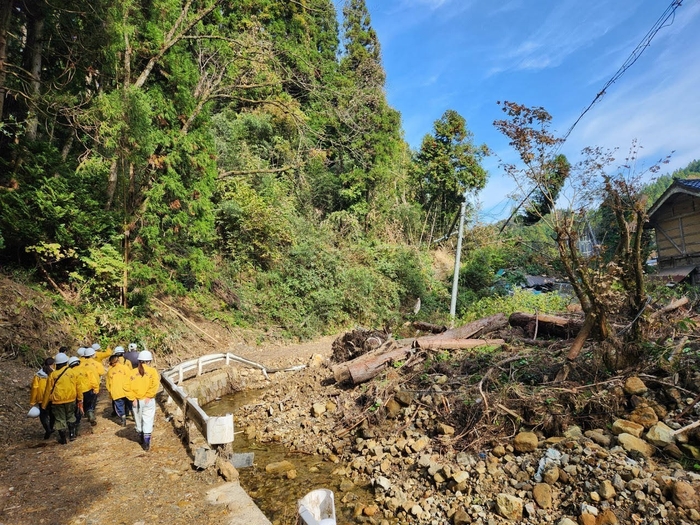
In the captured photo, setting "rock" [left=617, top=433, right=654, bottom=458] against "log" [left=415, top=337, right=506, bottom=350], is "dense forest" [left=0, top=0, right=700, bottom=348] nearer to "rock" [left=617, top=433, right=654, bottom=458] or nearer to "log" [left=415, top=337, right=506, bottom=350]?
"log" [left=415, top=337, right=506, bottom=350]

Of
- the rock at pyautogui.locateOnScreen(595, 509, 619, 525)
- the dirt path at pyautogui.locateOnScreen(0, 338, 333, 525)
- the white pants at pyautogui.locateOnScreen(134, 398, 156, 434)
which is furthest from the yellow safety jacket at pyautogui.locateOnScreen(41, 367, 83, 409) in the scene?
the rock at pyautogui.locateOnScreen(595, 509, 619, 525)

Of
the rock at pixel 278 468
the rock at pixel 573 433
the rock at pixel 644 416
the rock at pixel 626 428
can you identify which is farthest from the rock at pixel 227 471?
the rock at pixel 644 416

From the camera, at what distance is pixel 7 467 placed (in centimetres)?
527

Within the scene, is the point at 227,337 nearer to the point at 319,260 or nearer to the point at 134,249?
the point at 134,249

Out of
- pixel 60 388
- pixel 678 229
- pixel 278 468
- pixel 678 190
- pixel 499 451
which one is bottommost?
pixel 278 468

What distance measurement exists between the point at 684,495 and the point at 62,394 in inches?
323

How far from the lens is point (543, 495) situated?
504 centimetres

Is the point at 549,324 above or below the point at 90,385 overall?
below

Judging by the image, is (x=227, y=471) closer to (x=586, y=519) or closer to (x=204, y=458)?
(x=204, y=458)

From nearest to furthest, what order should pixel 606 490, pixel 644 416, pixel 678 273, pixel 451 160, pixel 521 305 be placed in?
pixel 606 490 → pixel 644 416 → pixel 521 305 → pixel 678 273 → pixel 451 160

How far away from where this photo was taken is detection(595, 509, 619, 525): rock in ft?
14.5

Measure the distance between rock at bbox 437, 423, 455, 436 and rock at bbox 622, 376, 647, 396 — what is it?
111 inches

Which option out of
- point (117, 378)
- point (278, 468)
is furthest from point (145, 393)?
point (278, 468)

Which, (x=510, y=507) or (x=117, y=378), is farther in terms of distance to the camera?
(x=117, y=378)
